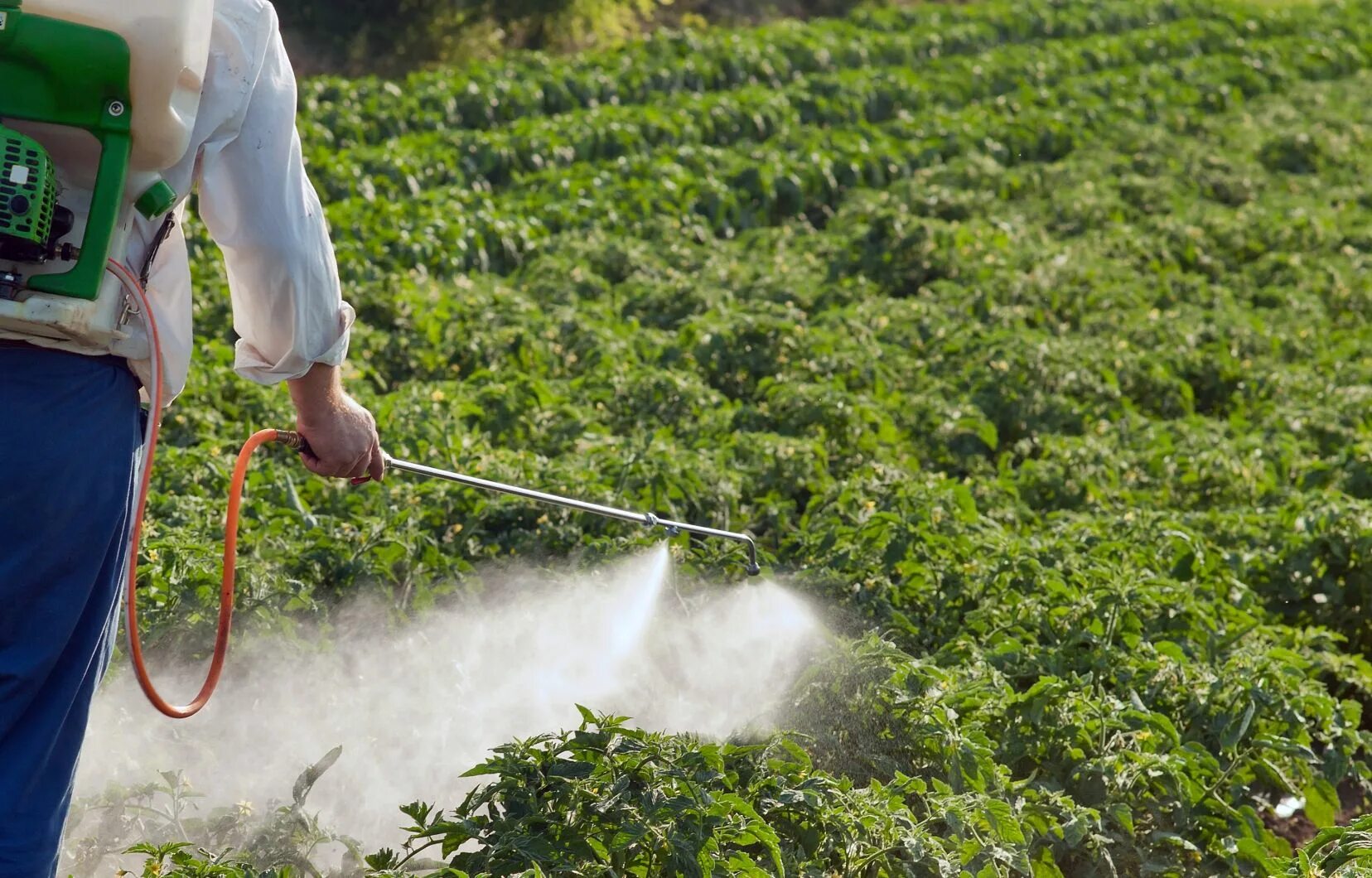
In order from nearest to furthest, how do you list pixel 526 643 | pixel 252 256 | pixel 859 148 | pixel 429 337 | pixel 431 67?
pixel 252 256
pixel 526 643
pixel 429 337
pixel 859 148
pixel 431 67

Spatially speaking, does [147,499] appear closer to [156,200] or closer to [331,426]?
[331,426]

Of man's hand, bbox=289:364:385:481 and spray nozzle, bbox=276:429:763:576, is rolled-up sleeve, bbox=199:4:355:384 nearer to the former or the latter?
man's hand, bbox=289:364:385:481

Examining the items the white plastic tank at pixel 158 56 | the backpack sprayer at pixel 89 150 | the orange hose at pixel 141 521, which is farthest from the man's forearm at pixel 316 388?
the white plastic tank at pixel 158 56

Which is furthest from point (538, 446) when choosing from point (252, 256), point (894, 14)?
point (894, 14)

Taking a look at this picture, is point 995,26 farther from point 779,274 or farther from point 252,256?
point 252,256

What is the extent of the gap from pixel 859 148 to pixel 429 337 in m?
4.30

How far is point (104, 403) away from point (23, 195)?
327 mm

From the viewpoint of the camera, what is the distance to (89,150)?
196 centimetres

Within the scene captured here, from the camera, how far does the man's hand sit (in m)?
2.35

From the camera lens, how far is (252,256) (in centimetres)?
216

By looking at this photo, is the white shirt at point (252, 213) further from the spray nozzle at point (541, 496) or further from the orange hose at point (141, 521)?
the spray nozzle at point (541, 496)

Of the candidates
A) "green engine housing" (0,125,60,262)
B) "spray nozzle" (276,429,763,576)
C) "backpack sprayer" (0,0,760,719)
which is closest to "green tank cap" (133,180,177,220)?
"backpack sprayer" (0,0,760,719)

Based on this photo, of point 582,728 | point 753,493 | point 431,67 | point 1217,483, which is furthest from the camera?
point 431,67

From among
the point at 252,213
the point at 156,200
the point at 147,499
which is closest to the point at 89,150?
the point at 156,200
